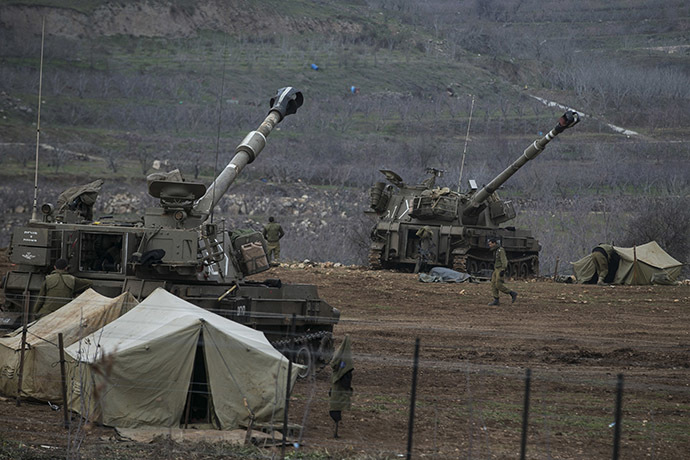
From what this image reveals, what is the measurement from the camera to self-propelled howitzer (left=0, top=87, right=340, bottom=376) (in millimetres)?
14367

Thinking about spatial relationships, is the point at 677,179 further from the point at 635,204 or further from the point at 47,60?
the point at 47,60

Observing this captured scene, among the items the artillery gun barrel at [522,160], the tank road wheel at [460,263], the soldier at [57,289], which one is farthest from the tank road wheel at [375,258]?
the soldier at [57,289]

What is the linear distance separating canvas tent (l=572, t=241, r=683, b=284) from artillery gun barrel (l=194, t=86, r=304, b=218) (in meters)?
15.6

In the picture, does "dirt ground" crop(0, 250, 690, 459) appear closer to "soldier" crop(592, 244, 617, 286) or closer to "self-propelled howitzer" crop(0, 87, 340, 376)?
"self-propelled howitzer" crop(0, 87, 340, 376)

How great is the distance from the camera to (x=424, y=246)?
30.8 m

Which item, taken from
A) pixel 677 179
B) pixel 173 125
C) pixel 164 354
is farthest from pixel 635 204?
pixel 164 354

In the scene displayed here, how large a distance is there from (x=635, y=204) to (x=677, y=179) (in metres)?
8.96

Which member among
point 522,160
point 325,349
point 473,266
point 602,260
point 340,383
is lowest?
point 325,349

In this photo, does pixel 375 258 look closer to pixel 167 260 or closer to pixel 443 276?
pixel 443 276

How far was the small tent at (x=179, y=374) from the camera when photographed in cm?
1148

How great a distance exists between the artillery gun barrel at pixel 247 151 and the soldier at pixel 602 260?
15.3m

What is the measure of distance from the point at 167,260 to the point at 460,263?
54.9 ft

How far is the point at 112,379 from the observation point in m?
11.5

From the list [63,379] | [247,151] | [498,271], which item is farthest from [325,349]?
[498,271]
